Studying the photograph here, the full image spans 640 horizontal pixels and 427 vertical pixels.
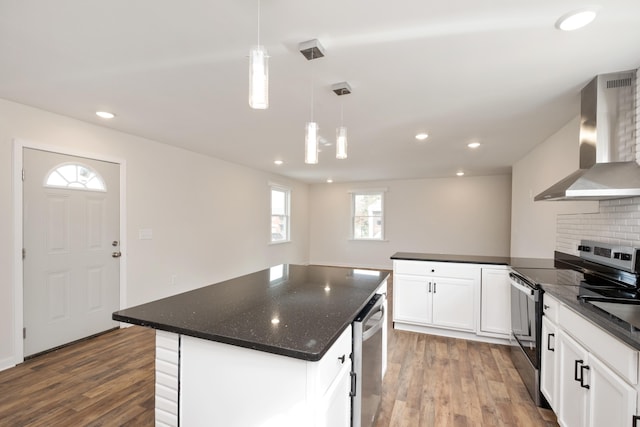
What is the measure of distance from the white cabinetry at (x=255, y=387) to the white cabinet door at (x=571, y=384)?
1283 millimetres

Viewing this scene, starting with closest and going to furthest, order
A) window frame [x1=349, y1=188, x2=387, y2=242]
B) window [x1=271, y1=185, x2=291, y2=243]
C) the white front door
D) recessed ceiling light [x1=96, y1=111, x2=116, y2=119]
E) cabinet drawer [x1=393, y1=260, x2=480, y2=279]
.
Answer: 1. the white front door
2. recessed ceiling light [x1=96, y1=111, x2=116, y2=119]
3. cabinet drawer [x1=393, y1=260, x2=480, y2=279]
4. window [x1=271, y1=185, x2=291, y2=243]
5. window frame [x1=349, y1=188, x2=387, y2=242]

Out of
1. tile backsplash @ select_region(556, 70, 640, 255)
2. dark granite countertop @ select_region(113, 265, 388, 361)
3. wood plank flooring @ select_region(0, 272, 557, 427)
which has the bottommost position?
wood plank flooring @ select_region(0, 272, 557, 427)

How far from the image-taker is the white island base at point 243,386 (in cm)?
106

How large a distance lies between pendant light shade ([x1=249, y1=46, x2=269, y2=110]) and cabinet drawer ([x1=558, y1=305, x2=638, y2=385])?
180 centimetres

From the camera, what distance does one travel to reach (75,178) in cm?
307

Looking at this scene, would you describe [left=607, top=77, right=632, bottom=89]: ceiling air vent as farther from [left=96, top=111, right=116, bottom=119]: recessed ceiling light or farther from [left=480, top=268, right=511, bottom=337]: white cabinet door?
[left=96, top=111, right=116, bottom=119]: recessed ceiling light

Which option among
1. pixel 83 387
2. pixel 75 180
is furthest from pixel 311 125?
pixel 75 180

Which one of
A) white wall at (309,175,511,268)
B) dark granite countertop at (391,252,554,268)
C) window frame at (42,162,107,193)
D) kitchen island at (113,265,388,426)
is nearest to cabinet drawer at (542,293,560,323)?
dark granite countertop at (391,252,554,268)

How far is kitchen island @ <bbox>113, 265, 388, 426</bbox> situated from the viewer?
3.49ft

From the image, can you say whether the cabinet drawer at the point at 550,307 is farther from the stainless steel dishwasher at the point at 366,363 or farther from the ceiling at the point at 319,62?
the ceiling at the point at 319,62

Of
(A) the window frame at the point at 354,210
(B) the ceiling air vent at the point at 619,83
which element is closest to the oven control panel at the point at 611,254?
(B) the ceiling air vent at the point at 619,83

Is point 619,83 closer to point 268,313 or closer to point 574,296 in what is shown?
point 574,296

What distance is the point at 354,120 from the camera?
10.0 feet

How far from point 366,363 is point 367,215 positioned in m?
6.35
